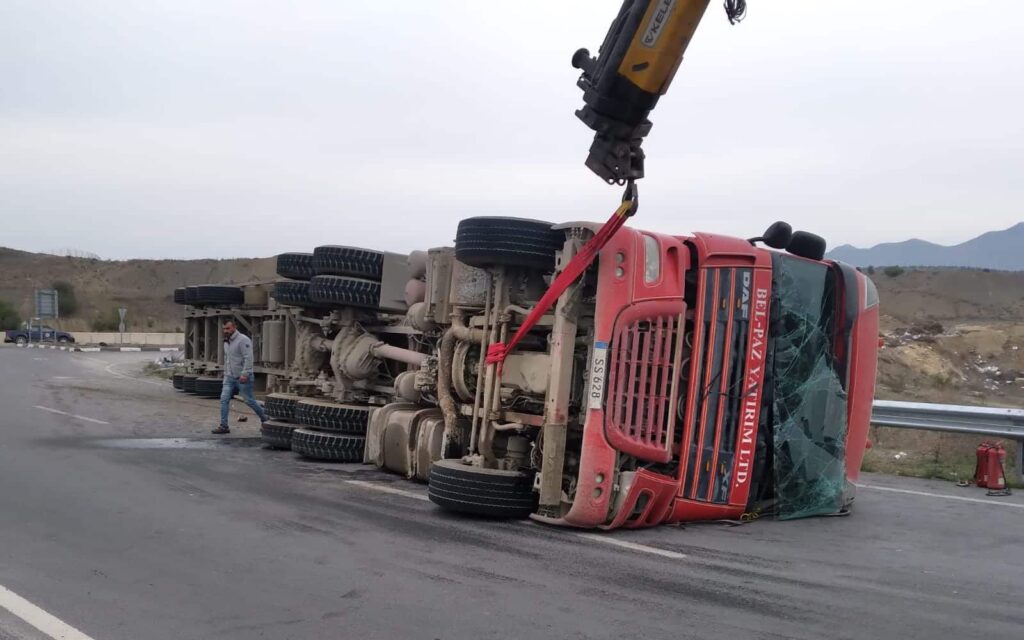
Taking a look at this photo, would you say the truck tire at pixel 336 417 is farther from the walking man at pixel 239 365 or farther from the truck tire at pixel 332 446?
the walking man at pixel 239 365

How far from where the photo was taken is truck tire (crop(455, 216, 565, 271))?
708cm

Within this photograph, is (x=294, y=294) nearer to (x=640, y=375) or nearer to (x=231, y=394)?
(x=231, y=394)

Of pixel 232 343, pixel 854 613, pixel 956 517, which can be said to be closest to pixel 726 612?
pixel 854 613

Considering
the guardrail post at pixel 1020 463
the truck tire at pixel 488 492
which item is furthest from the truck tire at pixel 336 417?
the guardrail post at pixel 1020 463

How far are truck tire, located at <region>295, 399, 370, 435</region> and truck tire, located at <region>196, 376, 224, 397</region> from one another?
929cm

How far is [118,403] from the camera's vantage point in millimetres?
16172

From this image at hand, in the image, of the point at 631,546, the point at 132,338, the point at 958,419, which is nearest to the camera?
the point at 631,546

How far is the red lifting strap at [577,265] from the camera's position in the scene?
628 cm

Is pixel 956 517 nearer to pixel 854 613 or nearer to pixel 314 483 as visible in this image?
pixel 854 613

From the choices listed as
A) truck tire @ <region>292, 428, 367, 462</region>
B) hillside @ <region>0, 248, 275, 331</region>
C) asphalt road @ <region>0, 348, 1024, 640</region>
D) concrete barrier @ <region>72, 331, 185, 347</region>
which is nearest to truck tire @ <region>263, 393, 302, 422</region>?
truck tire @ <region>292, 428, 367, 462</region>

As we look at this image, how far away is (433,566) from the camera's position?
212 inches

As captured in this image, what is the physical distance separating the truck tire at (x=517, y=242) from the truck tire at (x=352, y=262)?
3.32 m

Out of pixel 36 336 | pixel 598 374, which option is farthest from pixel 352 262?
pixel 36 336

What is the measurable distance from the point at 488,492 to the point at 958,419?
609cm
